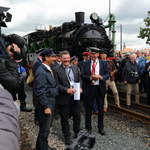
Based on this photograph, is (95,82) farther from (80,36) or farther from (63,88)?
(80,36)


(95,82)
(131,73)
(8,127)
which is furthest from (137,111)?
(8,127)

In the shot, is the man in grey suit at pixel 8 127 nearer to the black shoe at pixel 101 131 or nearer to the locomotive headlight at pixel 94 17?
the black shoe at pixel 101 131

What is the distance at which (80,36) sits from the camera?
38.1 ft

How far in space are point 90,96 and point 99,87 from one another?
27 cm

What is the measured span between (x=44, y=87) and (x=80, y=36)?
279 inches

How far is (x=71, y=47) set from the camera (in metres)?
11.8

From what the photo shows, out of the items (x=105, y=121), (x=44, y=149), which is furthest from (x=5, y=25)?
(x=105, y=121)

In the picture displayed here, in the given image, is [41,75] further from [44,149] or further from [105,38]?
[105,38]

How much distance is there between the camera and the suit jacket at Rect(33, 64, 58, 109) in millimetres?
4730

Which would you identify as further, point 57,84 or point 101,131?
point 101,131

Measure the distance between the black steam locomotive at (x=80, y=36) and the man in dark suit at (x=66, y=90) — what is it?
541 centimetres

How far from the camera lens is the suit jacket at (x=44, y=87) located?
186 inches

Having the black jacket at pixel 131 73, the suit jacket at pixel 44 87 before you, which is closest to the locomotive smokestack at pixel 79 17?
the black jacket at pixel 131 73

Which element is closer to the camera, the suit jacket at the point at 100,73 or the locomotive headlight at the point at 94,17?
the suit jacket at the point at 100,73
